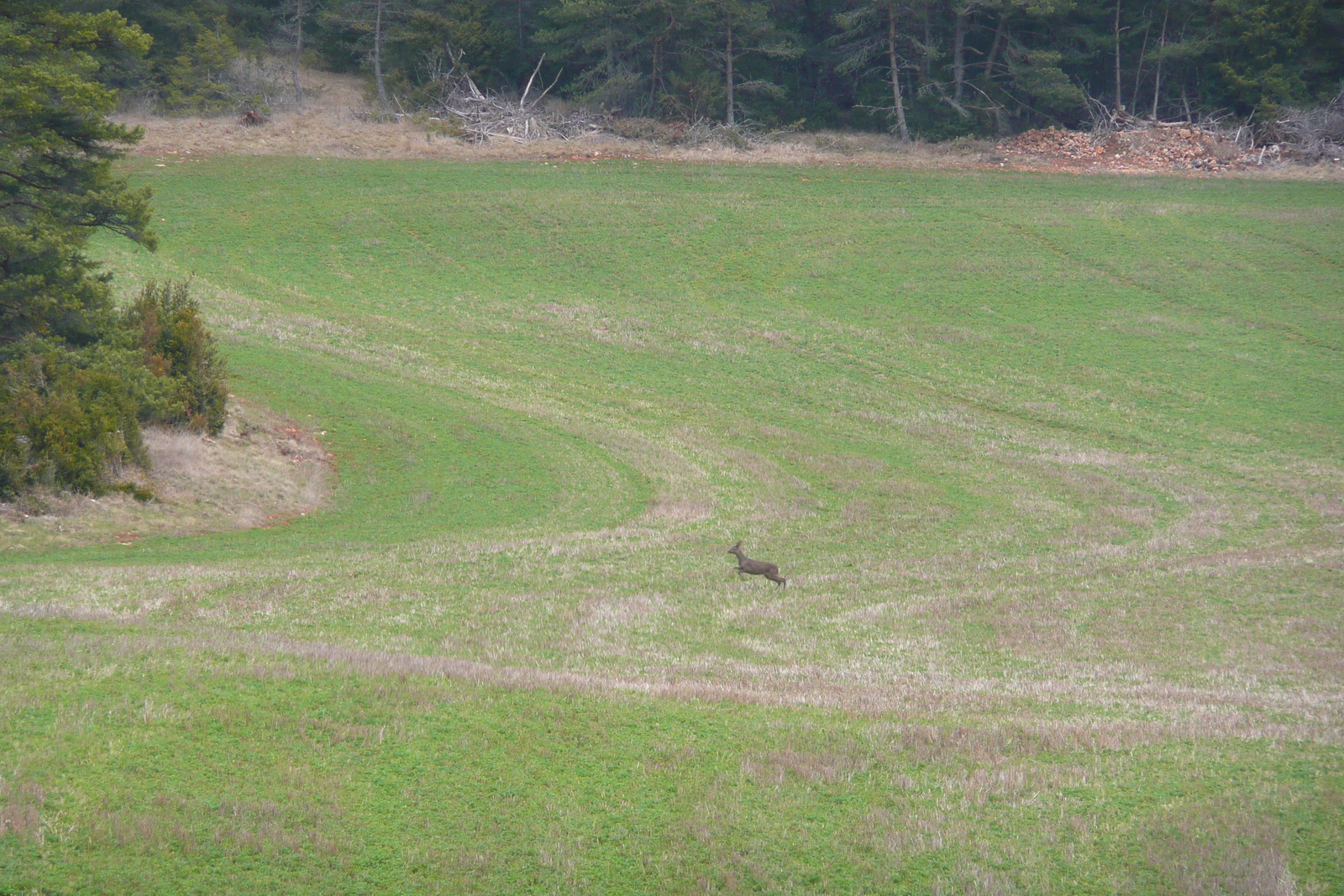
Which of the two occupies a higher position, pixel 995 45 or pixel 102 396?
pixel 995 45

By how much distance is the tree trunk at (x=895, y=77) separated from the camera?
62.4m

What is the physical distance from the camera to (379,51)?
6350cm

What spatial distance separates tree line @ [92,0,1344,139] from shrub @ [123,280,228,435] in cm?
3984

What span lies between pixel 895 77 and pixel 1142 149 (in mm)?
14523

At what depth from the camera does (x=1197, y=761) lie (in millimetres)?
9586

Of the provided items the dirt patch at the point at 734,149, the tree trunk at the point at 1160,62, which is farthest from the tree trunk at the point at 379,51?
the tree trunk at the point at 1160,62

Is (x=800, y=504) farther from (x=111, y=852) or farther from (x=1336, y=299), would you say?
(x=1336, y=299)

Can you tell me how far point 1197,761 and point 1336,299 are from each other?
143ft

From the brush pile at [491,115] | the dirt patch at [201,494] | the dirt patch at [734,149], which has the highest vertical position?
the brush pile at [491,115]

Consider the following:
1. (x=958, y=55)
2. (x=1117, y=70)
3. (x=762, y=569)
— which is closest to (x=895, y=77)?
(x=958, y=55)

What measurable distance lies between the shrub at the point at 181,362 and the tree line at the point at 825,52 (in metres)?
39.8

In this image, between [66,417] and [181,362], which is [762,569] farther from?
[181,362]

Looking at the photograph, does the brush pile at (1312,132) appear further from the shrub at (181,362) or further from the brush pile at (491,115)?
the shrub at (181,362)

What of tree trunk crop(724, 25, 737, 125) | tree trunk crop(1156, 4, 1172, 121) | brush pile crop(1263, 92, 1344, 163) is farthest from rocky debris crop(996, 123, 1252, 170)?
tree trunk crop(724, 25, 737, 125)
